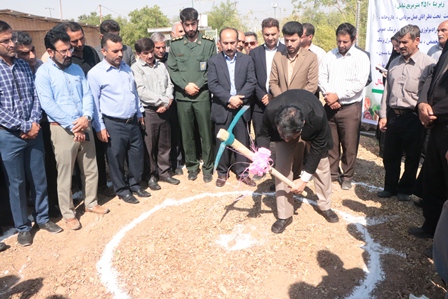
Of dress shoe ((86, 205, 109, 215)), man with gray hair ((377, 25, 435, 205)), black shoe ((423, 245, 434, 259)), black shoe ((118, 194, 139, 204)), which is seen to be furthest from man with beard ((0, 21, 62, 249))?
man with gray hair ((377, 25, 435, 205))

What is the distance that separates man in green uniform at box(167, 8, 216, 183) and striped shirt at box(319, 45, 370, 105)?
191 cm

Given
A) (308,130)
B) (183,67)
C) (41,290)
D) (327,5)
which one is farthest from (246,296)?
(327,5)

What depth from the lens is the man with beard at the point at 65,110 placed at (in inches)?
165

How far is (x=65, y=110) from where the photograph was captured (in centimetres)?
432

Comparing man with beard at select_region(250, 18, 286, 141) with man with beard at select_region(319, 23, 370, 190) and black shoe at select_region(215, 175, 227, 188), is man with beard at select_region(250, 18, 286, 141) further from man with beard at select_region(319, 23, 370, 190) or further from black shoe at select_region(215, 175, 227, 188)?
black shoe at select_region(215, 175, 227, 188)

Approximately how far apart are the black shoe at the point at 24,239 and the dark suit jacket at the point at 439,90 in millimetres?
4826

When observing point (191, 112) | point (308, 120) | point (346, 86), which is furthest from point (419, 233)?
point (191, 112)

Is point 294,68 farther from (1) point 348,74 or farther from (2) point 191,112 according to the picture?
(2) point 191,112

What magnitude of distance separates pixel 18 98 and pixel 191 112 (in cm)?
253

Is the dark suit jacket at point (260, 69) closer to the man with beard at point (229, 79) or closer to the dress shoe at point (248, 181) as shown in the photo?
the man with beard at point (229, 79)

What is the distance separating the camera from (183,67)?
5.64 meters

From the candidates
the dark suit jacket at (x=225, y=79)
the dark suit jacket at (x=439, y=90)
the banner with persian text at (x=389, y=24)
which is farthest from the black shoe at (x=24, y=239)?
the banner with persian text at (x=389, y=24)

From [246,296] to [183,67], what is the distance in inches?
144

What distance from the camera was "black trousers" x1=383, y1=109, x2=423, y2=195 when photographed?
4797 millimetres
